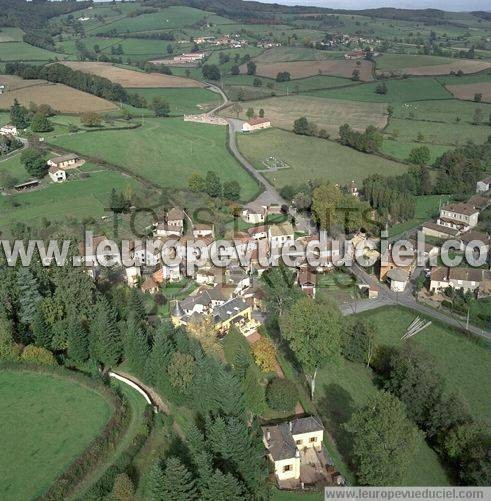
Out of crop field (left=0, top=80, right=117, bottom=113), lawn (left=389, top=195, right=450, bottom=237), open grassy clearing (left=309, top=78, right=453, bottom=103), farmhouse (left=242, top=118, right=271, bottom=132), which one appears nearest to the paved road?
lawn (left=389, top=195, right=450, bottom=237)

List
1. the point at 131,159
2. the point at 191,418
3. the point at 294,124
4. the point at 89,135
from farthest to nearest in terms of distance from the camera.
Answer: the point at 294,124, the point at 89,135, the point at 131,159, the point at 191,418

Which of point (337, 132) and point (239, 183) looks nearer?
point (239, 183)

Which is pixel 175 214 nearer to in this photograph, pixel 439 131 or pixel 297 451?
pixel 297 451

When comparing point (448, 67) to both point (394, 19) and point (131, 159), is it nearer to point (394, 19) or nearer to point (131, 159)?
point (131, 159)

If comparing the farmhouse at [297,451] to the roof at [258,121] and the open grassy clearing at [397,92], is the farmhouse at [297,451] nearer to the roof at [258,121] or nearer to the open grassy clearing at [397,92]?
the roof at [258,121]

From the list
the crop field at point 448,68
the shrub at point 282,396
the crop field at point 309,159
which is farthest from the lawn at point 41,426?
the crop field at point 448,68

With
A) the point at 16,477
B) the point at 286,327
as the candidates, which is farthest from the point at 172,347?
the point at 16,477
